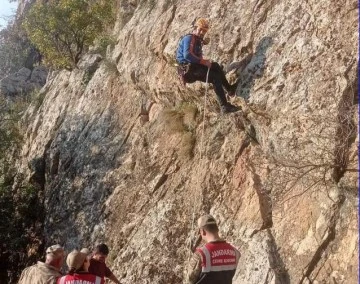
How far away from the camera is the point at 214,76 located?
813 cm

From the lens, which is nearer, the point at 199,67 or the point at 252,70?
the point at 252,70

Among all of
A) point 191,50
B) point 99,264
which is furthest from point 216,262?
point 191,50

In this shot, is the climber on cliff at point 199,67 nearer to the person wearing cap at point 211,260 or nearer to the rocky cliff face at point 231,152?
the rocky cliff face at point 231,152

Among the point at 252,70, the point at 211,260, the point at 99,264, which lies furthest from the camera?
the point at 252,70

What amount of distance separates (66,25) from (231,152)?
33.9 ft

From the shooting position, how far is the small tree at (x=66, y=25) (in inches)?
622

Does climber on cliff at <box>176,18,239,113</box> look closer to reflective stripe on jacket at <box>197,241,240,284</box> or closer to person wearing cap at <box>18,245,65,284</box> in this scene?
reflective stripe on jacket at <box>197,241,240,284</box>

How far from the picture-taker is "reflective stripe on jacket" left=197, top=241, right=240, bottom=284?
15.2ft

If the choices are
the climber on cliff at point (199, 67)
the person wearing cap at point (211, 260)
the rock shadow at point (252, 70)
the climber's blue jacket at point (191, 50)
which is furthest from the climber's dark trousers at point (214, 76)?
the person wearing cap at point (211, 260)

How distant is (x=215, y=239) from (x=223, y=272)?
35 cm

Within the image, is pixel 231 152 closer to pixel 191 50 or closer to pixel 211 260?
pixel 191 50

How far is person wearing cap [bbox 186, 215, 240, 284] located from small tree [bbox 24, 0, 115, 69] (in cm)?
1233

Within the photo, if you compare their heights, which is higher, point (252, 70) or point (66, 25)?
point (66, 25)

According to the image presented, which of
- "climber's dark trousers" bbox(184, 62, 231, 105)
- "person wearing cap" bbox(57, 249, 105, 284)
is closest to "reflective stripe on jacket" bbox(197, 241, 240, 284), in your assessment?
"person wearing cap" bbox(57, 249, 105, 284)
